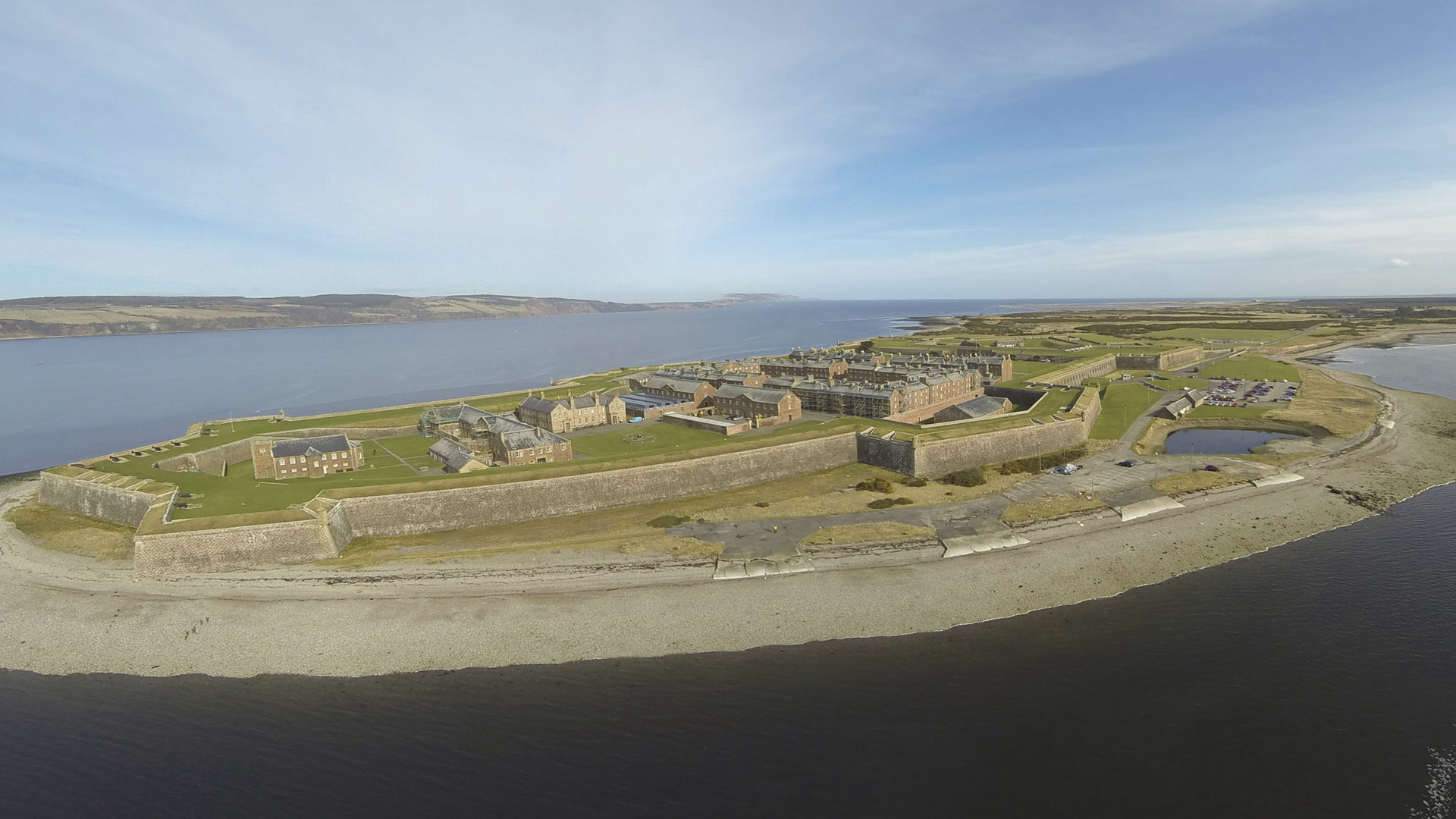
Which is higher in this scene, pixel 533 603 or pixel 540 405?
pixel 540 405

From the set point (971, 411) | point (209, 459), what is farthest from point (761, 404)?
point (209, 459)

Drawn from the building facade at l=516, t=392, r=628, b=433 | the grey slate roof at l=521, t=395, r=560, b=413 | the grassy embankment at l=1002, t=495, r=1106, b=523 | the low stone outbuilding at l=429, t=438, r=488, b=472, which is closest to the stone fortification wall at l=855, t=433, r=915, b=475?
the grassy embankment at l=1002, t=495, r=1106, b=523

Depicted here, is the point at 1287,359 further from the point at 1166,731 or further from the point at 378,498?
the point at 378,498

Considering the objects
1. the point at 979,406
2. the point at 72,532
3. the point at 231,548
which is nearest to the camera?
the point at 231,548

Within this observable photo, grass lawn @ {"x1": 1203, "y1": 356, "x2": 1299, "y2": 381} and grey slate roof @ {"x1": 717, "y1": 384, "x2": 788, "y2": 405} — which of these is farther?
grass lawn @ {"x1": 1203, "y1": 356, "x2": 1299, "y2": 381}

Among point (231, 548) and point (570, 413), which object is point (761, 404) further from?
point (231, 548)

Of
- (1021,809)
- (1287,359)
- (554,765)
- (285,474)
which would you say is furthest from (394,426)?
(1287,359)

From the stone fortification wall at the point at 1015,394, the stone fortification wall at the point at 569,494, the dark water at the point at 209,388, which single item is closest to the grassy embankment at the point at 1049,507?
A: the stone fortification wall at the point at 569,494

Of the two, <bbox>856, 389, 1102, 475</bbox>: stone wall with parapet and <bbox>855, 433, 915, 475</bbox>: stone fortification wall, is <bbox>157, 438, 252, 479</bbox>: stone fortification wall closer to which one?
<bbox>855, 433, 915, 475</bbox>: stone fortification wall
